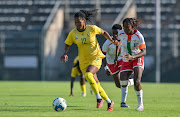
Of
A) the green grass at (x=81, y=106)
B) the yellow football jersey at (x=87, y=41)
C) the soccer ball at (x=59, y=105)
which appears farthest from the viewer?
→ the yellow football jersey at (x=87, y=41)

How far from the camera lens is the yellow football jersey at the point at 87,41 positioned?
8.98 metres

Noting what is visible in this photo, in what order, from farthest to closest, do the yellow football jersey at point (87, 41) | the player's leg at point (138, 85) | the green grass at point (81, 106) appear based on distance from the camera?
1. the yellow football jersey at point (87, 41)
2. the player's leg at point (138, 85)
3. the green grass at point (81, 106)

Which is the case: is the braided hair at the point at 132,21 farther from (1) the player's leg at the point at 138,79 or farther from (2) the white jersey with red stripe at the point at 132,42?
(1) the player's leg at the point at 138,79

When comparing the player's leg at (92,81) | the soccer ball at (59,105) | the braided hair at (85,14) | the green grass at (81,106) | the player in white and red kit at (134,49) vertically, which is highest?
the braided hair at (85,14)

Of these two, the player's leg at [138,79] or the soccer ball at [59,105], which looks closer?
the soccer ball at [59,105]

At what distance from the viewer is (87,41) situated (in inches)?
354

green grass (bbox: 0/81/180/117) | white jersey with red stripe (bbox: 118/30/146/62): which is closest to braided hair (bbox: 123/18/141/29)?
white jersey with red stripe (bbox: 118/30/146/62)

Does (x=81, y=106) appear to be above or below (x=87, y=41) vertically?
below

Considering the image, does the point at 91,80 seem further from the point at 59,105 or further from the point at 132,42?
the point at 132,42

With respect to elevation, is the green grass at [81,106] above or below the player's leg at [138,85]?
below

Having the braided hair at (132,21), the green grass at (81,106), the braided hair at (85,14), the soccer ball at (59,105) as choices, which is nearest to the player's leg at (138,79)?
the green grass at (81,106)

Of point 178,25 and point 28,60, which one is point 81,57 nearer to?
point 28,60

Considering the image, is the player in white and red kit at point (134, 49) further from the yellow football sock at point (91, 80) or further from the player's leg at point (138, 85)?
the yellow football sock at point (91, 80)

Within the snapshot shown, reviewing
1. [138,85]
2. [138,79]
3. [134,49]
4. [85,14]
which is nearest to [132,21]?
[134,49]
